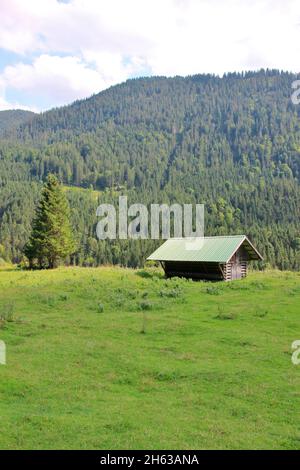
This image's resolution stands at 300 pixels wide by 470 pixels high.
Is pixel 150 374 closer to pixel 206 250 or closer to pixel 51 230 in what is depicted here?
pixel 206 250

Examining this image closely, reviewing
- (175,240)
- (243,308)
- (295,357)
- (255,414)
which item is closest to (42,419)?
(255,414)

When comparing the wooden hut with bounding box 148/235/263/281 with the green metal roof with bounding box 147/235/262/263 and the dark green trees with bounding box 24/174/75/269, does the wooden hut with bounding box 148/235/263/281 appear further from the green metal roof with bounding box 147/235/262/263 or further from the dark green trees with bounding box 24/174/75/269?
the dark green trees with bounding box 24/174/75/269

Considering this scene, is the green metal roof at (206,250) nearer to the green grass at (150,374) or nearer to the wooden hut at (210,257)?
the wooden hut at (210,257)

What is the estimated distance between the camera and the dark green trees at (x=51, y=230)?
55812 millimetres

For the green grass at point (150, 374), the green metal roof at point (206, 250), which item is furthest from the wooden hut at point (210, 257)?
the green grass at point (150, 374)

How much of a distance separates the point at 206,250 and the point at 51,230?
23809mm

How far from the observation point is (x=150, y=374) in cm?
1609

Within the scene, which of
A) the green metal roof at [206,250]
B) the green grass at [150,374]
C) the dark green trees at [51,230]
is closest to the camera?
the green grass at [150,374]

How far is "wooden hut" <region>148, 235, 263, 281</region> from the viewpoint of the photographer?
141 feet

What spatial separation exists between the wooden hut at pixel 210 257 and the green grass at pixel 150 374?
11113 mm

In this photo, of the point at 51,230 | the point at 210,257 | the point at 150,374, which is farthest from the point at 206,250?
the point at 150,374

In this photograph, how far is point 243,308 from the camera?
1110 inches

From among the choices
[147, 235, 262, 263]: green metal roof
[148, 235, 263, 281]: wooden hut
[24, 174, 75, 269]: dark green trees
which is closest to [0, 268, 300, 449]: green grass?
[148, 235, 263, 281]: wooden hut
